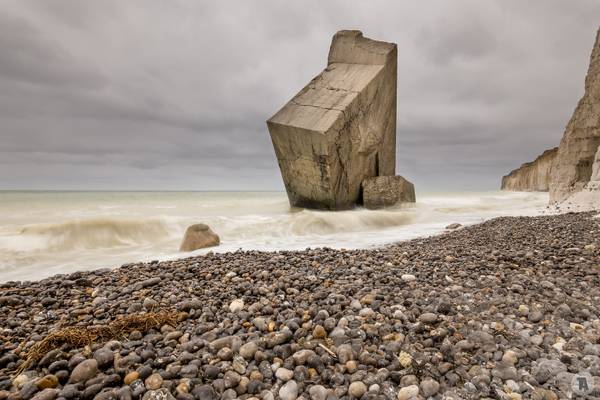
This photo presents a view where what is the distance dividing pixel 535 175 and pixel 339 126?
45.9 m

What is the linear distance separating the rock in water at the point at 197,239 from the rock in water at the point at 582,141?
12.5 m

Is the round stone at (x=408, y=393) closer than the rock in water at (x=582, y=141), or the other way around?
the round stone at (x=408, y=393)

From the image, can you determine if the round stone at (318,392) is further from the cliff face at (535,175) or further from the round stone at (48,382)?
the cliff face at (535,175)

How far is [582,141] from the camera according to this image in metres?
11.2

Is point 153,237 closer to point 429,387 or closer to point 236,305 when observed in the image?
point 236,305

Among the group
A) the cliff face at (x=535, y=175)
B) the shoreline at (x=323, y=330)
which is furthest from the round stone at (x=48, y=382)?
the cliff face at (x=535, y=175)

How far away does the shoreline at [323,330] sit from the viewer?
1.76 metres

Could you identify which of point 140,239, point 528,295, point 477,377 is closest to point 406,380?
point 477,377

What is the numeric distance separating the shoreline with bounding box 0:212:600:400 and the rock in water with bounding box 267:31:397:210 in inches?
321

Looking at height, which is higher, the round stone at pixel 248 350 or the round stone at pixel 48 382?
the round stone at pixel 248 350

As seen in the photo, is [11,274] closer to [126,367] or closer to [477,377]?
[126,367]

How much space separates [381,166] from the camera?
1452cm

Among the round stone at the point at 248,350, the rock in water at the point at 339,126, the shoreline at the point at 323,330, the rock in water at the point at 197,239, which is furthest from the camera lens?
the rock in water at the point at 339,126

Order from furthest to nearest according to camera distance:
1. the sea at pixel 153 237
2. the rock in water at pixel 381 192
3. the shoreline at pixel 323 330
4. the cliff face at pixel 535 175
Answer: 1. the cliff face at pixel 535 175
2. the rock in water at pixel 381 192
3. the sea at pixel 153 237
4. the shoreline at pixel 323 330
